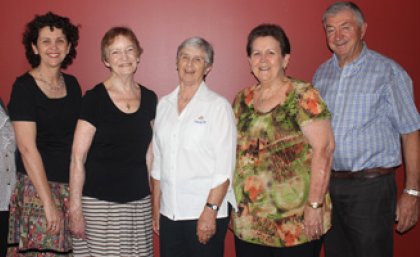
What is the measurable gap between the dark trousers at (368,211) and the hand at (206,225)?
0.84 metres

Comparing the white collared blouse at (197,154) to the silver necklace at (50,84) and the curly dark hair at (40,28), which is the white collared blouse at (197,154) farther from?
the curly dark hair at (40,28)

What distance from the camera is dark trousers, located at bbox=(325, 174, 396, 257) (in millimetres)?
2455

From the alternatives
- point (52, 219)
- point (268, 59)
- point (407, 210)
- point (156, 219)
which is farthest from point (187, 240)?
point (407, 210)

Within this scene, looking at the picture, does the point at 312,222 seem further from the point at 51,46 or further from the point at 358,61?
the point at 51,46

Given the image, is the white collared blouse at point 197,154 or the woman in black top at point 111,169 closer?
the white collared blouse at point 197,154

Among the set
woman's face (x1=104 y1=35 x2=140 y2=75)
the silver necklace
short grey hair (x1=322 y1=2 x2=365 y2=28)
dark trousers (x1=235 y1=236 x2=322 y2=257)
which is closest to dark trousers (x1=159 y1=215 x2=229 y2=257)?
dark trousers (x1=235 y1=236 x2=322 y2=257)

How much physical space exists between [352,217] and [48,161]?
184 cm

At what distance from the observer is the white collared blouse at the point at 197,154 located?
221 cm

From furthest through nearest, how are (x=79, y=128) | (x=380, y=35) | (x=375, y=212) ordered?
(x=380, y=35), (x=375, y=212), (x=79, y=128)

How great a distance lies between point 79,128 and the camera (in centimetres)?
229

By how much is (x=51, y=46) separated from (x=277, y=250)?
5.83 feet

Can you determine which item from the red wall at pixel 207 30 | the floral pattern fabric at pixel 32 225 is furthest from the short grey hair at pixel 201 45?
the floral pattern fabric at pixel 32 225

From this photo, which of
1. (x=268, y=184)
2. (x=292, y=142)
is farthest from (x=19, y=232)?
(x=292, y=142)

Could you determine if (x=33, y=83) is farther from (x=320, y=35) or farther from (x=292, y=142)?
(x=320, y=35)
